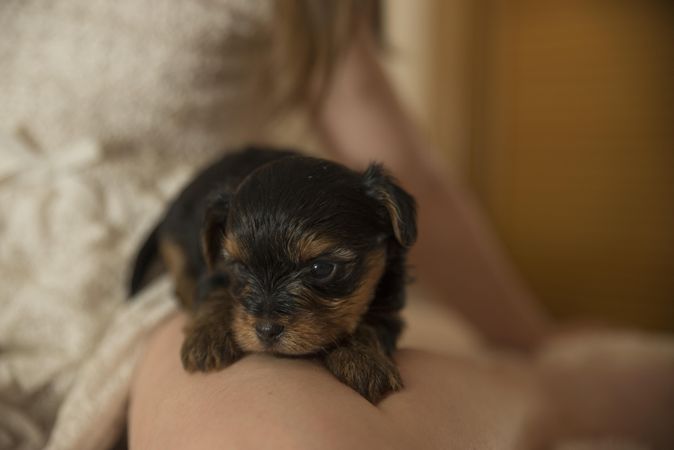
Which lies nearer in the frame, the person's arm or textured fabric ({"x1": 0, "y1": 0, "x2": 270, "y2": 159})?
textured fabric ({"x1": 0, "y1": 0, "x2": 270, "y2": 159})

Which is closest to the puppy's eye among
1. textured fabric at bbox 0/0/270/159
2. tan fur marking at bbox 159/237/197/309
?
tan fur marking at bbox 159/237/197/309

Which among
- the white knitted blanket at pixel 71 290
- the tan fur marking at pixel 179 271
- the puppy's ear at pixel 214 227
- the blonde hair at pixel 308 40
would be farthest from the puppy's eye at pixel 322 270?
the blonde hair at pixel 308 40

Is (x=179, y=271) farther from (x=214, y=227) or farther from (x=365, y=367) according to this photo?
(x=365, y=367)

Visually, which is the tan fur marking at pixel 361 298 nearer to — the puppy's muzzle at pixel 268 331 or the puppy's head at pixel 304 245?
the puppy's head at pixel 304 245

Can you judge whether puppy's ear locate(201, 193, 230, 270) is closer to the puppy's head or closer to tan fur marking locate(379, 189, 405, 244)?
the puppy's head

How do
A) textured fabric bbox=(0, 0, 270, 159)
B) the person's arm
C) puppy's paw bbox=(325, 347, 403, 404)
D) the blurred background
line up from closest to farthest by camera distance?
puppy's paw bbox=(325, 347, 403, 404) → textured fabric bbox=(0, 0, 270, 159) → the person's arm → the blurred background

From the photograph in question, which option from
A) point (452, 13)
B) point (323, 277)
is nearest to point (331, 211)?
point (323, 277)
